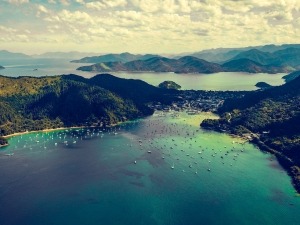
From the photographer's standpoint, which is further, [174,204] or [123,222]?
[174,204]

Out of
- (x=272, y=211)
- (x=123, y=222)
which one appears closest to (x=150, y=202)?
(x=123, y=222)

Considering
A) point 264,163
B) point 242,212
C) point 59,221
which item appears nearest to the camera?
Result: point 59,221

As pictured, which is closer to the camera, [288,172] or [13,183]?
[13,183]

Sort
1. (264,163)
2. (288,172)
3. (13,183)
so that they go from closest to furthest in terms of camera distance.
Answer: (13,183)
(288,172)
(264,163)

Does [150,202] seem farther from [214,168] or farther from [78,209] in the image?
[214,168]

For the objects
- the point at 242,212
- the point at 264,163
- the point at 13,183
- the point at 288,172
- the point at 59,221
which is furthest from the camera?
the point at 264,163

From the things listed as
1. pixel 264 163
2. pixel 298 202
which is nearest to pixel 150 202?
pixel 298 202

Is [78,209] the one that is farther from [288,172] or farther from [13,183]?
[288,172]

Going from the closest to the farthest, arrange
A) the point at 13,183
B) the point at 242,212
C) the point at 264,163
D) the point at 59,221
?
the point at 59,221, the point at 242,212, the point at 13,183, the point at 264,163
